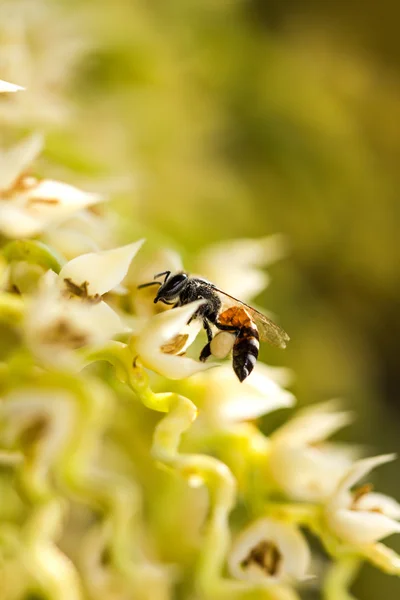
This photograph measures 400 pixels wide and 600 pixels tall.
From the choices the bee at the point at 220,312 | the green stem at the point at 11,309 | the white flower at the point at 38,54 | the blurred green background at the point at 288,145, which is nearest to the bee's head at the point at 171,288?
the bee at the point at 220,312

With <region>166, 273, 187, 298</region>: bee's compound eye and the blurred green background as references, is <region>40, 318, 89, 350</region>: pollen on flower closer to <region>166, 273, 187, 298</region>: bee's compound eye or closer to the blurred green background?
<region>166, 273, 187, 298</region>: bee's compound eye

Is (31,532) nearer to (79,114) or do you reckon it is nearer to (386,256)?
(79,114)

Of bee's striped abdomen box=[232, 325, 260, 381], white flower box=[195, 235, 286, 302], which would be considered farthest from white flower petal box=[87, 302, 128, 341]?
white flower box=[195, 235, 286, 302]

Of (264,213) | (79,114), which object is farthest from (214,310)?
(264,213)

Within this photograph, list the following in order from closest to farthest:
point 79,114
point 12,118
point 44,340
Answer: point 44,340 → point 12,118 → point 79,114

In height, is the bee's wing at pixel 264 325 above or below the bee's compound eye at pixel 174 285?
below

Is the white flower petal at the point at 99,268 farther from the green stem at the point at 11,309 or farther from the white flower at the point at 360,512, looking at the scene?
the white flower at the point at 360,512

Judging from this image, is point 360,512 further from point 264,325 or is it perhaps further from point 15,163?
point 15,163
